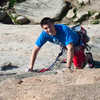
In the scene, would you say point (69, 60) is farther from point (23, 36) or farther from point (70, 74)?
point (23, 36)

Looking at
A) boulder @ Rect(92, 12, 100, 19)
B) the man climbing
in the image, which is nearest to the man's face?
the man climbing

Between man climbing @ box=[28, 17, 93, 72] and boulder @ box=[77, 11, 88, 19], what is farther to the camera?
boulder @ box=[77, 11, 88, 19]

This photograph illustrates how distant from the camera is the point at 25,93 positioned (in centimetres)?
260

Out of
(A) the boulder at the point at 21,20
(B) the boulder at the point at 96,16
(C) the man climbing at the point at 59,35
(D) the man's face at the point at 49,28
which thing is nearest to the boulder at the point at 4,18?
(A) the boulder at the point at 21,20

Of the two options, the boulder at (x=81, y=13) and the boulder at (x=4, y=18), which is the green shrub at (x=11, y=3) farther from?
the boulder at (x=81, y=13)

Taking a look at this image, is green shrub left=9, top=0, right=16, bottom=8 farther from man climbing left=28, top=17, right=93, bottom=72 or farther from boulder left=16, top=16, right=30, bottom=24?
man climbing left=28, top=17, right=93, bottom=72

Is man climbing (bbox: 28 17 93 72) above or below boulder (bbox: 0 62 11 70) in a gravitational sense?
above

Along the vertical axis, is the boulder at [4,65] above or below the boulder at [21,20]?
above

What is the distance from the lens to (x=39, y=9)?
1105 cm

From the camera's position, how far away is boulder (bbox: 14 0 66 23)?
10812mm

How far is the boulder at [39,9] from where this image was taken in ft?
35.5

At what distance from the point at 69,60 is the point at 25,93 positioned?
1.46m

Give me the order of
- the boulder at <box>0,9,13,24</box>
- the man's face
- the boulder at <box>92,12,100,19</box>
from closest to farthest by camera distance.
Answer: the man's face
the boulder at <box>92,12,100,19</box>
the boulder at <box>0,9,13,24</box>

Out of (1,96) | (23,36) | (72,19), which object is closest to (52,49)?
(23,36)
